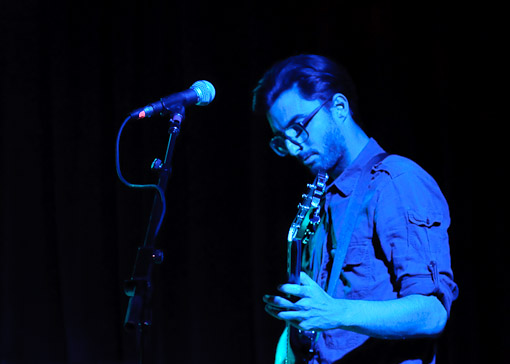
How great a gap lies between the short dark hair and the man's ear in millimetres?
24

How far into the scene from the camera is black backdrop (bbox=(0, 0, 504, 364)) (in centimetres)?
273

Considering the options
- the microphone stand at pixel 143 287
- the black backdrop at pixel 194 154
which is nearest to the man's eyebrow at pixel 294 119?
the microphone stand at pixel 143 287

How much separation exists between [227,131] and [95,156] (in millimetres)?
863

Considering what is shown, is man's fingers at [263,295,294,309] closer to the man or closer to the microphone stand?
the man

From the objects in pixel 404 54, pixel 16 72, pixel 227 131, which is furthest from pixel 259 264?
pixel 16 72

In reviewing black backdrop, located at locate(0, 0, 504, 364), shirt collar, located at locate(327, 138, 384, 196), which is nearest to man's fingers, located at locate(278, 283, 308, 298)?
shirt collar, located at locate(327, 138, 384, 196)

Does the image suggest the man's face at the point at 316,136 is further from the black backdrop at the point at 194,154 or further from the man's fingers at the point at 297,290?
the black backdrop at the point at 194,154

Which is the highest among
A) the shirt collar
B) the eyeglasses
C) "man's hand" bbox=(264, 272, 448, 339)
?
the eyeglasses

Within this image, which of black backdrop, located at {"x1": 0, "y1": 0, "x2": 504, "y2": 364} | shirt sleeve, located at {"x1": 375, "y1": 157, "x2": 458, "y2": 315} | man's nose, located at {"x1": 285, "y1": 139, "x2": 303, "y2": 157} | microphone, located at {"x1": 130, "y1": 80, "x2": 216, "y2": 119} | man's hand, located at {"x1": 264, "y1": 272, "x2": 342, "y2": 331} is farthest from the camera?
black backdrop, located at {"x1": 0, "y1": 0, "x2": 504, "y2": 364}

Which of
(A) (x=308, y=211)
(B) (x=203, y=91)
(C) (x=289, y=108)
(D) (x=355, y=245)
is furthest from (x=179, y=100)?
(D) (x=355, y=245)

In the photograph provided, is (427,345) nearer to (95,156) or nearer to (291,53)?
(291,53)

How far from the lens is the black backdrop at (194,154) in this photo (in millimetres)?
2727

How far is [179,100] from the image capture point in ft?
5.33

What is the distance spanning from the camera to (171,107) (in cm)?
160
